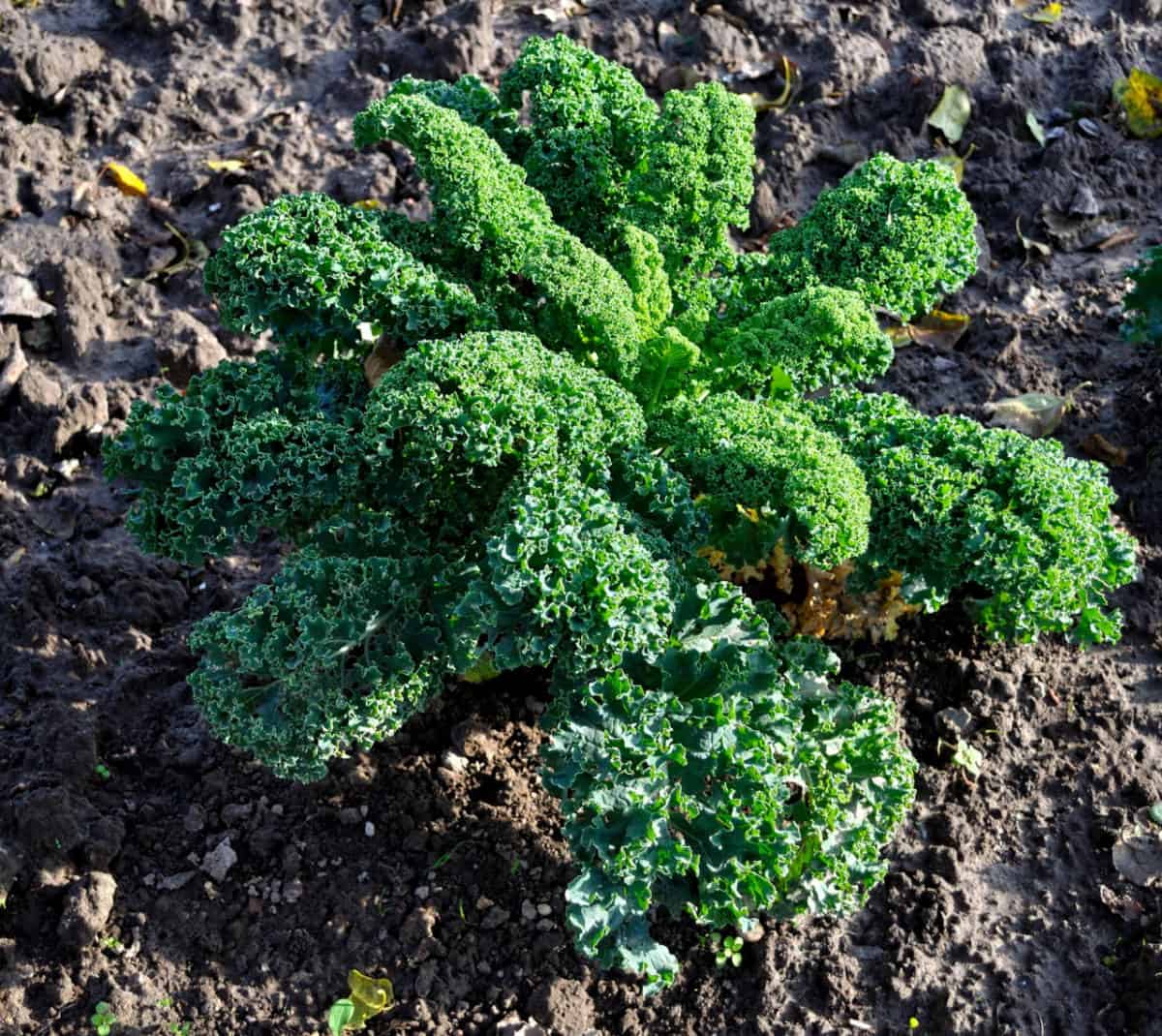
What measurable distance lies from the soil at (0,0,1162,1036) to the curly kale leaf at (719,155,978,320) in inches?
49.7

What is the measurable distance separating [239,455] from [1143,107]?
520cm

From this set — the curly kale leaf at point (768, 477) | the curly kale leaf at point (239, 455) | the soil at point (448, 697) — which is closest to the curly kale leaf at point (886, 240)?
the curly kale leaf at point (768, 477)

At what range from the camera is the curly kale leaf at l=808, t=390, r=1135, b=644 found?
3799mm

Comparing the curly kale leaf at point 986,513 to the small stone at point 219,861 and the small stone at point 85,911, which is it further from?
the small stone at point 85,911

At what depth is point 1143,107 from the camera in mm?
6805

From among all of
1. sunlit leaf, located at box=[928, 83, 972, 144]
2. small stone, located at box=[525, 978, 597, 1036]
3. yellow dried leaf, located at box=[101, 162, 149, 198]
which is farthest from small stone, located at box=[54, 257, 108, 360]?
sunlit leaf, located at box=[928, 83, 972, 144]

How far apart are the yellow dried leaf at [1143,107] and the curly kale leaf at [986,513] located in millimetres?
3429

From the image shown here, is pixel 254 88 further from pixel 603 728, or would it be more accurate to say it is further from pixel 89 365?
pixel 603 728

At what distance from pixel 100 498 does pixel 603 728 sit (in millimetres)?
2723

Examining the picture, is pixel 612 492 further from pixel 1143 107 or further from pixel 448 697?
pixel 1143 107

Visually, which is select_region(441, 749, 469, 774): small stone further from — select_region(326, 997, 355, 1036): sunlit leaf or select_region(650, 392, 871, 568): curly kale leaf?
select_region(650, 392, 871, 568): curly kale leaf

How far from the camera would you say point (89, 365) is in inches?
223

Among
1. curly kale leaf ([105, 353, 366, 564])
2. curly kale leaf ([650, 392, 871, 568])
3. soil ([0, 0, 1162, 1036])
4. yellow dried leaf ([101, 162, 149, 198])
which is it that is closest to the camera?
curly kale leaf ([650, 392, 871, 568])

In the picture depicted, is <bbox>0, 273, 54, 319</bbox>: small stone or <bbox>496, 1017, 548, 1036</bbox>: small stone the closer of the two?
<bbox>496, 1017, 548, 1036</bbox>: small stone
